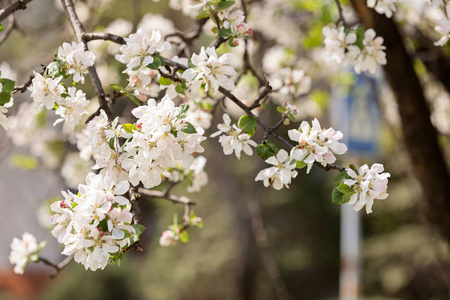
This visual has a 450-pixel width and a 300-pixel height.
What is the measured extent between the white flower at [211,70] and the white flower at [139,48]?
7 centimetres

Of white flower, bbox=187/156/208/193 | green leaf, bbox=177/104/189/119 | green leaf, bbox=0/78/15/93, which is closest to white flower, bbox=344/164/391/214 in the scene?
green leaf, bbox=177/104/189/119

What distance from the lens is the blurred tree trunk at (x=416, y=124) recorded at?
7.70 ft

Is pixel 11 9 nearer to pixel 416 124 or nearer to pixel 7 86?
pixel 7 86

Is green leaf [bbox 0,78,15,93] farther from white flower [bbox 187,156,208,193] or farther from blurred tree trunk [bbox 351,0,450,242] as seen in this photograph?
blurred tree trunk [bbox 351,0,450,242]

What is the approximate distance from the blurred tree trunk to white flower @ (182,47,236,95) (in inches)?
52.2

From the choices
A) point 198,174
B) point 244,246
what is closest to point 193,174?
point 198,174

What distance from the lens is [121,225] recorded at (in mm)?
971

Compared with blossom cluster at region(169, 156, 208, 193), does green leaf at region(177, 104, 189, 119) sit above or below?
above

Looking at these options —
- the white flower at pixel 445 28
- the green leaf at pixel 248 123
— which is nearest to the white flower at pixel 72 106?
the green leaf at pixel 248 123

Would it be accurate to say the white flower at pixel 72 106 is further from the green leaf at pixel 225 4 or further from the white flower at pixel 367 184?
the white flower at pixel 367 184

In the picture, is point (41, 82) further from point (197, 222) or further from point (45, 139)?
point (45, 139)

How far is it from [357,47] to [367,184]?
2.16 ft

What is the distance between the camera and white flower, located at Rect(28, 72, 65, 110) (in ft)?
3.58

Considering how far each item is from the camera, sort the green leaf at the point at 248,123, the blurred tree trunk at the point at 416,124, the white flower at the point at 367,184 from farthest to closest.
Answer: the blurred tree trunk at the point at 416,124 < the green leaf at the point at 248,123 < the white flower at the point at 367,184
